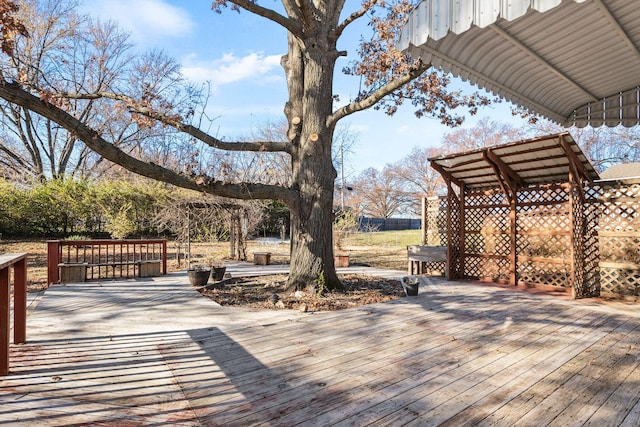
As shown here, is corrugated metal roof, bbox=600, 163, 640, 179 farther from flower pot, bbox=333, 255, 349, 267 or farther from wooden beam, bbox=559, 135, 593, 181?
flower pot, bbox=333, 255, 349, 267

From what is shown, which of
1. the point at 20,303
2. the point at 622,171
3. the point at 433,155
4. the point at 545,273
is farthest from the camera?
the point at 433,155

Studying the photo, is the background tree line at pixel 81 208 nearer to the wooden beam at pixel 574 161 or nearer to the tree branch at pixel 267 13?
the tree branch at pixel 267 13

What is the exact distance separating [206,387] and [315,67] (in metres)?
5.18

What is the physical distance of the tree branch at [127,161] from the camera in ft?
13.5

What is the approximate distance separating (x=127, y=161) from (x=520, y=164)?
633 centimetres

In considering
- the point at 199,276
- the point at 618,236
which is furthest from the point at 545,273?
the point at 199,276

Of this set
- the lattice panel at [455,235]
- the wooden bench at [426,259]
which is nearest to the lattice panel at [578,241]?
the lattice panel at [455,235]

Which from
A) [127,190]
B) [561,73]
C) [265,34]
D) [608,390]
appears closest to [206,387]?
[608,390]

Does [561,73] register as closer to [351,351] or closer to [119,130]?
[351,351]

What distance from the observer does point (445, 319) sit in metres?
4.28

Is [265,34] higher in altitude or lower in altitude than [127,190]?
higher

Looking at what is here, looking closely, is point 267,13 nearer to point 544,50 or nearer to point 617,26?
point 544,50

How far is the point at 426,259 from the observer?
8070 mm

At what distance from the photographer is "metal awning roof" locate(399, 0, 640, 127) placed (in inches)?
106
